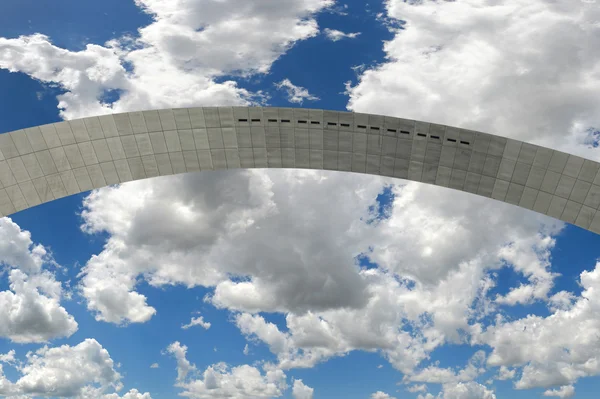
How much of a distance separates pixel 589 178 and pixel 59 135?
28.6 metres

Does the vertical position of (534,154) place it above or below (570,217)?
above

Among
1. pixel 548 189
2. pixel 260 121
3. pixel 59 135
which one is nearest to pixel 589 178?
pixel 548 189

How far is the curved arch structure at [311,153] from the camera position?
34969 millimetres

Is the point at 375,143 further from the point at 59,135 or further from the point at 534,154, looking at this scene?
the point at 59,135

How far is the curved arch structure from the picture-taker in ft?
115

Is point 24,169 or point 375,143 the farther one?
point 375,143

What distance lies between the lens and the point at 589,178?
1395 inches

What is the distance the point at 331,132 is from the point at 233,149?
559 centimetres

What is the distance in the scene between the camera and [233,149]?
120 ft

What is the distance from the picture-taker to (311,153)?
36969 mm

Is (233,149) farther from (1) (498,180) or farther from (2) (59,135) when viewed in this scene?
(1) (498,180)

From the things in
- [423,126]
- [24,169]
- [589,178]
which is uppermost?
[423,126]

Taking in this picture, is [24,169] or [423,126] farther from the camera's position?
[423,126]

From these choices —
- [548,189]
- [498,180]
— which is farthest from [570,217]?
[498,180]
